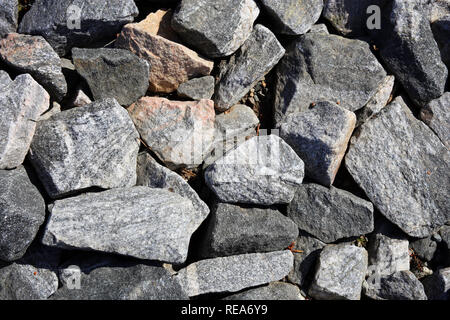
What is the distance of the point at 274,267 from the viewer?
4.16 metres

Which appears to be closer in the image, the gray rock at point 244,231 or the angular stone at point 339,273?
the gray rock at point 244,231

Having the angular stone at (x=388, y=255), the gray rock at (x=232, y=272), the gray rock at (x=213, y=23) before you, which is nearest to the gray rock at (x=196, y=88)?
the gray rock at (x=213, y=23)

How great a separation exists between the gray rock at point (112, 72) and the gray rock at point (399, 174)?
2204mm

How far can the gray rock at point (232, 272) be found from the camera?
4000 mm

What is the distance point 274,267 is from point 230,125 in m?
1.41

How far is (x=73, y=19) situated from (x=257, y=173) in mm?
2103

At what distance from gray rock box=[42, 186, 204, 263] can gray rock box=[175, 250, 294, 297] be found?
1.06ft

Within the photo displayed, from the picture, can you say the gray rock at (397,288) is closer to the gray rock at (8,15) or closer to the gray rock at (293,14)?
the gray rock at (293,14)

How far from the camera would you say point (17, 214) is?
11.6 ft

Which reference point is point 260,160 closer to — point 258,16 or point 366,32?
point 258,16

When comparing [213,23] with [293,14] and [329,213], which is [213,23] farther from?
[329,213]

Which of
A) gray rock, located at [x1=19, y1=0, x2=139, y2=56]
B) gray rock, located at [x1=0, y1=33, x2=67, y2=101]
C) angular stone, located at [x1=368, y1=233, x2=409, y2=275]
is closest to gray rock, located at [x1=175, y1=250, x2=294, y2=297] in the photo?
angular stone, located at [x1=368, y1=233, x2=409, y2=275]

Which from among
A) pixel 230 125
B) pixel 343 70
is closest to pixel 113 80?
pixel 230 125

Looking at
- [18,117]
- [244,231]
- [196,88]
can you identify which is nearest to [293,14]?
[196,88]
